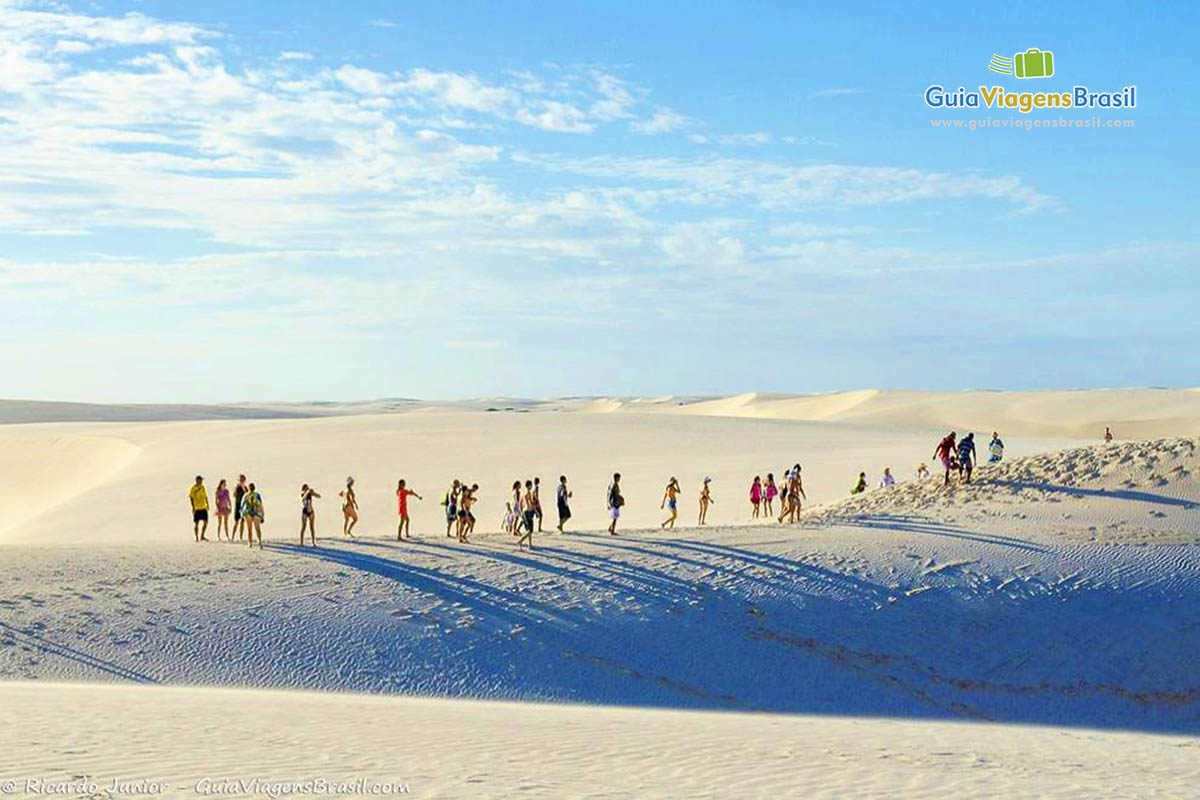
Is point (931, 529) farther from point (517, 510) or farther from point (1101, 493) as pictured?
point (517, 510)

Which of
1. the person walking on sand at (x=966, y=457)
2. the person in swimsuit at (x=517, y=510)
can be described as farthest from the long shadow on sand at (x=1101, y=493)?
the person in swimsuit at (x=517, y=510)

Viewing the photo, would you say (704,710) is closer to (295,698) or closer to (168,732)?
(295,698)

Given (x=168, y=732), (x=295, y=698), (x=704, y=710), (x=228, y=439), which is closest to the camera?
(x=168, y=732)

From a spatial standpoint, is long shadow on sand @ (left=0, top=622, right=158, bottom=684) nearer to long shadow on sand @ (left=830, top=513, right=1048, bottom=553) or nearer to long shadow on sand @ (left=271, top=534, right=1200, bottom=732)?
long shadow on sand @ (left=271, top=534, right=1200, bottom=732)

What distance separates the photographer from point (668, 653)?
17547mm

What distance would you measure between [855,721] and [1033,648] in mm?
5034

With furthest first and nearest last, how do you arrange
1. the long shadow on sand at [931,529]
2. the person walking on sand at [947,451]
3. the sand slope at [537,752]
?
the person walking on sand at [947,451] → the long shadow on sand at [931,529] → the sand slope at [537,752]

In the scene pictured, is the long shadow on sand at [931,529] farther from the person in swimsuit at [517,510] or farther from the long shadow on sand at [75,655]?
the long shadow on sand at [75,655]

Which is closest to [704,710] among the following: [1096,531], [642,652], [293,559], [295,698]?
[642,652]

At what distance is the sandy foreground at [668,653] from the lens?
396 inches

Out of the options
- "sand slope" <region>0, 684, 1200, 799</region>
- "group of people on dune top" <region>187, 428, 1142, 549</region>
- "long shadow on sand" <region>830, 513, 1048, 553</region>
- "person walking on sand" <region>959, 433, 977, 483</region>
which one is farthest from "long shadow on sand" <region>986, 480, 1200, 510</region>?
"sand slope" <region>0, 684, 1200, 799</region>

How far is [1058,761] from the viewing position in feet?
37.1

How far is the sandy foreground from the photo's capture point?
1006 centimetres

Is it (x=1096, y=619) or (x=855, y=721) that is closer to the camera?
(x=855, y=721)
